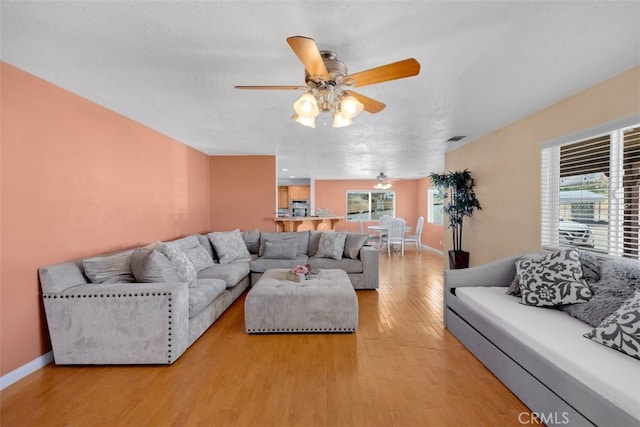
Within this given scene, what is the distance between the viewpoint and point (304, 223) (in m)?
6.36

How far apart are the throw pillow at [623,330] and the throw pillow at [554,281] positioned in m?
0.43

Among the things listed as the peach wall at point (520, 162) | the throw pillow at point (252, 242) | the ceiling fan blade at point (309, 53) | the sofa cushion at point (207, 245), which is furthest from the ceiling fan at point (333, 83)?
the throw pillow at point (252, 242)

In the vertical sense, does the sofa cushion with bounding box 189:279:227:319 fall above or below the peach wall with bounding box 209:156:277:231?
below

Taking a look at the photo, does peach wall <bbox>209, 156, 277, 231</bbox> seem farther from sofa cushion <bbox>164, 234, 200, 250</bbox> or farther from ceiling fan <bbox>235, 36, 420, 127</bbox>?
ceiling fan <bbox>235, 36, 420, 127</bbox>

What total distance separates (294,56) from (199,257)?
9.23 ft

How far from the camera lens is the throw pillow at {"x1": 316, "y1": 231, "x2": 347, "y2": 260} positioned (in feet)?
14.9

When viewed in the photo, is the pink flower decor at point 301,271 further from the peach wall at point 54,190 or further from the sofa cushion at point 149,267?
the peach wall at point 54,190

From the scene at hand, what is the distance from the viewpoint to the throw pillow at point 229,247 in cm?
429

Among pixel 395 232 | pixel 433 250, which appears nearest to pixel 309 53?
pixel 395 232

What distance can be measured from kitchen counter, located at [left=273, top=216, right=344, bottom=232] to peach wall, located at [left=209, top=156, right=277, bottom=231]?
56cm

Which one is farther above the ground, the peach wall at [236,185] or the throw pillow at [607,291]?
the peach wall at [236,185]

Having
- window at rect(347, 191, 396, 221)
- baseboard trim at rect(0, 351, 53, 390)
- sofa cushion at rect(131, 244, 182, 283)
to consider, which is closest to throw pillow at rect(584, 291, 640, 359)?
sofa cushion at rect(131, 244, 182, 283)

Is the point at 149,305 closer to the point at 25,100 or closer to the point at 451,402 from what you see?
the point at 25,100

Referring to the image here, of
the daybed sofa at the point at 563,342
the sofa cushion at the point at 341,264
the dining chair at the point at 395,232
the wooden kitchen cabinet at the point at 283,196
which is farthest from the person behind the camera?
the wooden kitchen cabinet at the point at 283,196
